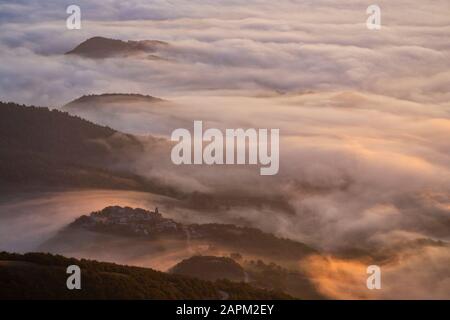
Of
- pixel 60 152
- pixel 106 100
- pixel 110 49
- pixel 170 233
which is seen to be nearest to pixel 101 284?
pixel 170 233

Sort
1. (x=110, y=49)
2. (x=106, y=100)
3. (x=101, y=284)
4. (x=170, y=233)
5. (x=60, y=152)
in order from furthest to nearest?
1. (x=110, y=49)
2. (x=106, y=100)
3. (x=60, y=152)
4. (x=170, y=233)
5. (x=101, y=284)

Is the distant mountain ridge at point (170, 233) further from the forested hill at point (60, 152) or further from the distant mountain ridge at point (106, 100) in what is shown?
the distant mountain ridge at point (106, 100)

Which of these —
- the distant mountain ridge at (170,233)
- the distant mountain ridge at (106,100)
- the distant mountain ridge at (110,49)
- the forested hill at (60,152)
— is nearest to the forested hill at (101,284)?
the distant mountain ridge at (170,233)

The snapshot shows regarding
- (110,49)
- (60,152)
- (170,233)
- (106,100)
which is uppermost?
(110,49)

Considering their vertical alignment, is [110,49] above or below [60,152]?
above

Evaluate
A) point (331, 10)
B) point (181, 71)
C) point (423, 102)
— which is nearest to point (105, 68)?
point (181, 71)

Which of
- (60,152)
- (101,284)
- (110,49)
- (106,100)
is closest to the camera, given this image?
(101,284)

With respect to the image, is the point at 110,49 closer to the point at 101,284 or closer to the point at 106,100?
the point at 106,100
